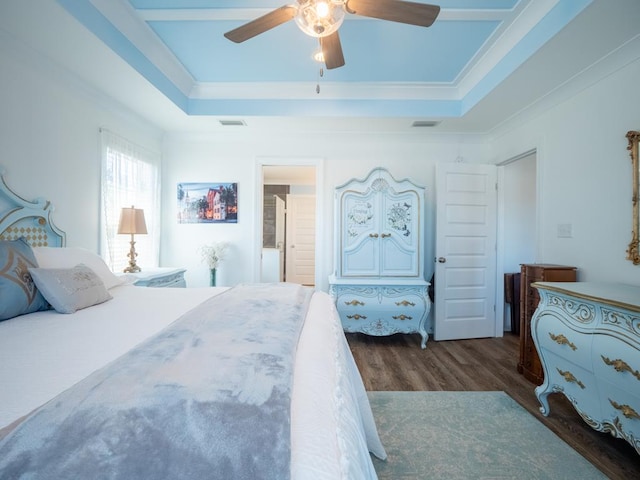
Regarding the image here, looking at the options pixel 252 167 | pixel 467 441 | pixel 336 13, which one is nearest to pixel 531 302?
pixel 467 441

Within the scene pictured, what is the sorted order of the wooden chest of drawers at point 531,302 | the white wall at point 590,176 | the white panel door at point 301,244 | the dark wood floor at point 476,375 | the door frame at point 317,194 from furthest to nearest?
the white panel door at point 301,244, the door frame at point 317,194, the wooden chest of drawers at point 531,302, the white wall at point 590,176, the dark wood floor at point 476,375

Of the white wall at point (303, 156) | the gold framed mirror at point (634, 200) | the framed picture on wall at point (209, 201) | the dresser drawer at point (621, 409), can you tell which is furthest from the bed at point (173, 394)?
the framed picture on wall at point (209, 201)

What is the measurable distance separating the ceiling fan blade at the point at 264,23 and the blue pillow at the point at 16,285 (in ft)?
5.31

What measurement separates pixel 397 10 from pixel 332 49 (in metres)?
0.42

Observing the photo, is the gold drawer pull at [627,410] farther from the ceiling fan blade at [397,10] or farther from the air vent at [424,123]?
A: the air vent at [424,123]

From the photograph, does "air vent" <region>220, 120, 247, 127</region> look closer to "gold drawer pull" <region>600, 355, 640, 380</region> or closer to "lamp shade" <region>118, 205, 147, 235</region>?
"lamp shade" <region>118, 205, 147, 235</region>

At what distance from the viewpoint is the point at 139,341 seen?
1.16 metres

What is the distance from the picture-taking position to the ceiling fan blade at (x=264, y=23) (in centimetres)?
151

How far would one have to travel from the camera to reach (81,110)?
2445 mm

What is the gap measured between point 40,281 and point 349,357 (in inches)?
66.0

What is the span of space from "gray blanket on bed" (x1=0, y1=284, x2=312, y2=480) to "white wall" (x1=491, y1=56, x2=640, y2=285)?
8.14 feet

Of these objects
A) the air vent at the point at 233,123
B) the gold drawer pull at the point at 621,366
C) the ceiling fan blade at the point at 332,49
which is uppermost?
the air vent at the point at 233,123

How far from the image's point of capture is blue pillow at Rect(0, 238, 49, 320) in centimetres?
141

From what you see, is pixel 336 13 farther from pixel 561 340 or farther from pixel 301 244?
pixel 301 244
